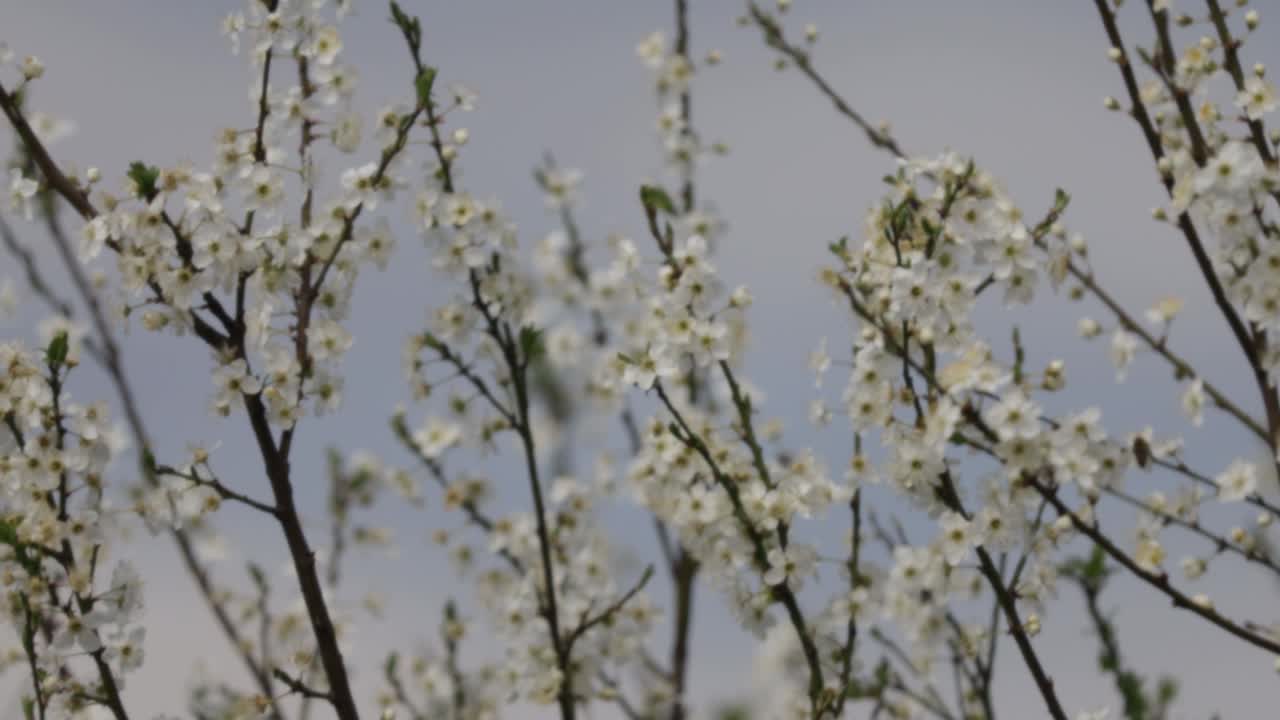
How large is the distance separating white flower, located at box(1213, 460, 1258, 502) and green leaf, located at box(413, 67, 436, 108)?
7.94ft

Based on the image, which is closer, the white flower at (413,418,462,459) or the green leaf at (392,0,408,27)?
the green leaf at (392,0,408,27)

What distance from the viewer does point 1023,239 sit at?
13.2ft

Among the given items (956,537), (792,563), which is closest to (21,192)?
(792,563)

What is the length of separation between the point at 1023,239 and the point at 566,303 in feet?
14.4

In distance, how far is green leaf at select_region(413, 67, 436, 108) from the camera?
173 inches

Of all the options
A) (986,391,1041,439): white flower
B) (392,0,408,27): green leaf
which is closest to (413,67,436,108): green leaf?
(392,0,408,27): green leaf

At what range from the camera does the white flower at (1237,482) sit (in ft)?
13.3

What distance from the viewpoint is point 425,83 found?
4.45 metres

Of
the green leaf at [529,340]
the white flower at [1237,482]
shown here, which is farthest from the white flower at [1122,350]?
the green leaf at [529,340]

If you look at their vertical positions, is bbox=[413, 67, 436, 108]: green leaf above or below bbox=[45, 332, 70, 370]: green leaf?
above

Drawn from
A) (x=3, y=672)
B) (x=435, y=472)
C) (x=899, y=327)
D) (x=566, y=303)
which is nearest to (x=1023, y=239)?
(x=899, y=327)

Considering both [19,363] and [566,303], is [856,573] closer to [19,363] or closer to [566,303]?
[19,363]

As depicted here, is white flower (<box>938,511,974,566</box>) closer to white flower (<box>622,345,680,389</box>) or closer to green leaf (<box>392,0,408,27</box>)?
white flower (<box>622,345,680,389</box>)

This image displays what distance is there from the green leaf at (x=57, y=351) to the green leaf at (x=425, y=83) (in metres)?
1.17
